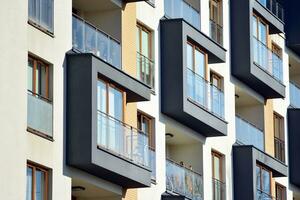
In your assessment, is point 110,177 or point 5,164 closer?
point 5,164

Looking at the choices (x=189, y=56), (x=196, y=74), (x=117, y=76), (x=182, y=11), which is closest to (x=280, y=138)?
(x=196, y=74)

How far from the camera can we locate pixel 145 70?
4784 centimetres

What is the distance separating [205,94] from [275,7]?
13238 millimetres

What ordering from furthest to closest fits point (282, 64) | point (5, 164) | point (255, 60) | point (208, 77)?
1. point (282, 64)
2. point (255, 60)
3. point (208, 77)
4. point (5, 164)

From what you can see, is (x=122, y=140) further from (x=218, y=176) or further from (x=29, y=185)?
(x=218, y=176)

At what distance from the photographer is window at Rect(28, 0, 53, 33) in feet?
132

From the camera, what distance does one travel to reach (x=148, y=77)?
158 ft

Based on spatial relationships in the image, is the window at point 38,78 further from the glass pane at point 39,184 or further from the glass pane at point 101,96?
the glass pane at point 101,96

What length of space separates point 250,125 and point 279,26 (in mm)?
5135

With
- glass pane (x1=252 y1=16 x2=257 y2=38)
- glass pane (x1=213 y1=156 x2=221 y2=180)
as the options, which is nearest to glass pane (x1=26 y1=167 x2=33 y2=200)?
glass pane (x1=213 y1=156 x2=221 y2=180)

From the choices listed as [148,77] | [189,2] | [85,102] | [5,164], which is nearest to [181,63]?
[148,77]

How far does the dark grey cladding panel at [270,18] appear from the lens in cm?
5772

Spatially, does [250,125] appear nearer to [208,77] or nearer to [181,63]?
[208,77]

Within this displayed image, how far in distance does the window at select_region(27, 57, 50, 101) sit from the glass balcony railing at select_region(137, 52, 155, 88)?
6.97 meters
